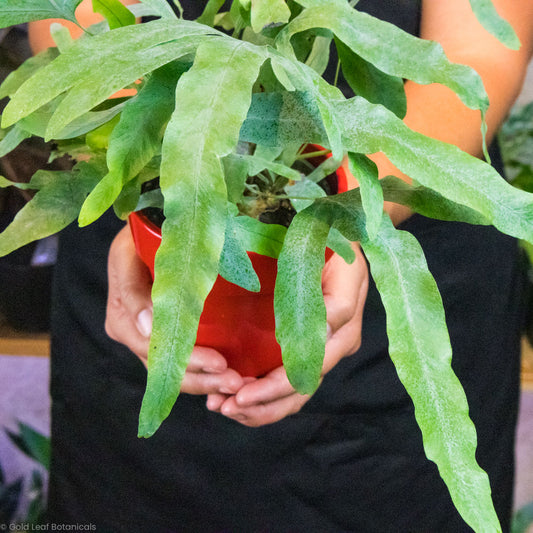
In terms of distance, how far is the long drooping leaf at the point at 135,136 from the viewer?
0.75 ft

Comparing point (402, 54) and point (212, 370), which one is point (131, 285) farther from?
point (402, 54)

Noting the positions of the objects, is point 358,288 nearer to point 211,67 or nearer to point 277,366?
point 277,366

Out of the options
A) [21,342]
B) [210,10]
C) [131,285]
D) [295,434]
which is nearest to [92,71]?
[210,10]

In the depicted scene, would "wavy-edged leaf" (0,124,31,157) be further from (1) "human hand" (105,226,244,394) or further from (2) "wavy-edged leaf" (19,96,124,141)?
(1) "human hand" (105,226,244,394)

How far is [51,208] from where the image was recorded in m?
0.30

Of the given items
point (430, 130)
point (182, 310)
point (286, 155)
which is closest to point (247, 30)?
point (286, 155)

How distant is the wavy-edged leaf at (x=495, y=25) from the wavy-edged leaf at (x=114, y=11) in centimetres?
20

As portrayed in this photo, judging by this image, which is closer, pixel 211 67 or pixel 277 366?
pixel 211 67

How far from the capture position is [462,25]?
64 centimetres

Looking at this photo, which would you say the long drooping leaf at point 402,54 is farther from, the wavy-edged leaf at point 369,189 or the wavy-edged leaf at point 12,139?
the wavy-edged leaf at point 12,139

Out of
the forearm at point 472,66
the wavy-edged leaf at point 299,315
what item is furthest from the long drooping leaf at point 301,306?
the forearm at point 472,66

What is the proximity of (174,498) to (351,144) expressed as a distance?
1.76ft

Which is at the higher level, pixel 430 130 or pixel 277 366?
pixel 430 130

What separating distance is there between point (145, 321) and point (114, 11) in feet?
0.80
